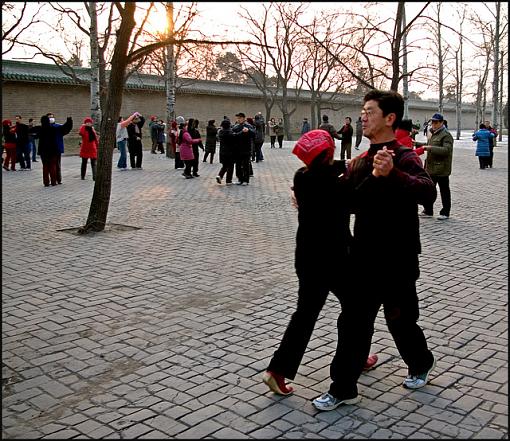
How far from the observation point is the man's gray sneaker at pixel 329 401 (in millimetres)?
3504

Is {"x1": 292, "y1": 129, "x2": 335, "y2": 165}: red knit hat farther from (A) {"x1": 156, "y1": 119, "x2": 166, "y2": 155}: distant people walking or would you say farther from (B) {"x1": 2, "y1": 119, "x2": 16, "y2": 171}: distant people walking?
(A) {"x1": 156, "y1": 119, "x2": 166, "y2": 155}: distant people walking

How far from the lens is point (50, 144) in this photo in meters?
14.7

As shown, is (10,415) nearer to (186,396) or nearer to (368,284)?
(186,396)

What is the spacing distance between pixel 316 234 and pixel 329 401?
39.6 inches

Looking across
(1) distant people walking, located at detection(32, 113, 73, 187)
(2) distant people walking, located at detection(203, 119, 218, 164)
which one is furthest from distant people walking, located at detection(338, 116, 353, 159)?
(1) distant people walking, located at detection(32, 113, 73, 187)

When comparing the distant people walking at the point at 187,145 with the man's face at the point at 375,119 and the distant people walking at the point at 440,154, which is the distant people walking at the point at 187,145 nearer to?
the distant people walking at the point at 440,154

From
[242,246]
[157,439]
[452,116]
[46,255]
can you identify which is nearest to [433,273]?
[242,246]

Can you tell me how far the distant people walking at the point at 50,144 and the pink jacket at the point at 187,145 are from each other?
9.78ft

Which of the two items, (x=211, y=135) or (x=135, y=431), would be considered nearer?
(x=135, y=431)

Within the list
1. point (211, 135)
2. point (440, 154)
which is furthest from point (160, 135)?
point (440, 154)

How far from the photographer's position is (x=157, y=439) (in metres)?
3.22

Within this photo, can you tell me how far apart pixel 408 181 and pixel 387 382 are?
141cm

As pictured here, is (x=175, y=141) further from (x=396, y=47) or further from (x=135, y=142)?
(x=396, y=47)

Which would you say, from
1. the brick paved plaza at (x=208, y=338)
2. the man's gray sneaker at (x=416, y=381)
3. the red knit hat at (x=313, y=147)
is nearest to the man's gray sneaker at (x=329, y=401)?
the brick paved plaza at (x=208, y=338)
